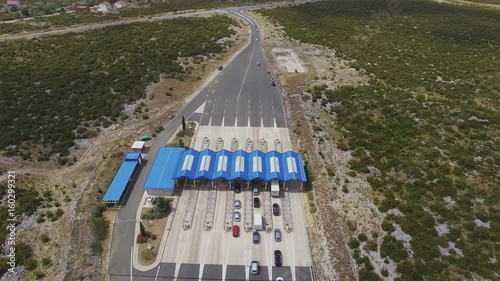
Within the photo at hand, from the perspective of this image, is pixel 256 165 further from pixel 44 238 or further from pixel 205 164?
pixel 44 238

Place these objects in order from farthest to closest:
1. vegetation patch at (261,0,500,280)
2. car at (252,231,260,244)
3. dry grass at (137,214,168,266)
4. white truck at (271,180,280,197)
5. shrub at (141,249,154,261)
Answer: white truck at (271,180,280,197)
car at (252,231,260,244)
vegetation patch at (261,0,500,280)
shrub at (141,249,154,261)
dry grass at (137,214,168,266)

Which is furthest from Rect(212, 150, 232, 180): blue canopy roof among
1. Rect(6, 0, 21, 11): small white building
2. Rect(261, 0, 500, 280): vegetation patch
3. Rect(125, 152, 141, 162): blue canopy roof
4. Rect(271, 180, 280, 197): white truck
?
Rect(6, 0, 21, 11): small white building

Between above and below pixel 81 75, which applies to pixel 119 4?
above

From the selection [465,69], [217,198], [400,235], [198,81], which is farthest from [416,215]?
[465,69]

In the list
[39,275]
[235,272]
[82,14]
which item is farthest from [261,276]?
[82,14]

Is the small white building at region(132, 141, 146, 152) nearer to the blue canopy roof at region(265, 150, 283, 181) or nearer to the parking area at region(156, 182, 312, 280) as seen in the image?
the parking area at region(156, 182, 312, 280)
